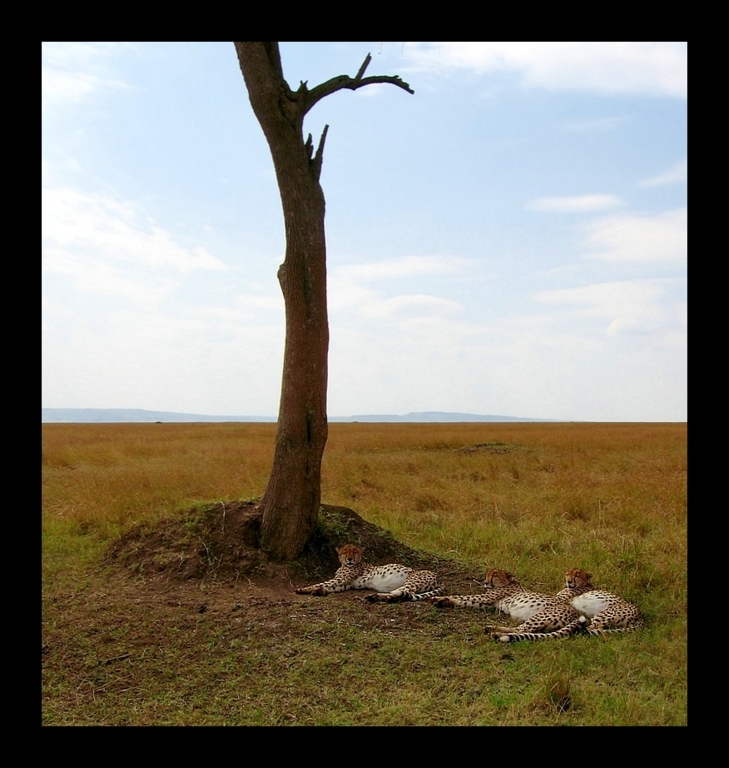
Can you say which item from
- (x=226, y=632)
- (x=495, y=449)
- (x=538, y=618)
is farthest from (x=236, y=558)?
(x=495, y=449)

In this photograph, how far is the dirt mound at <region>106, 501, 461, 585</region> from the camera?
642cm

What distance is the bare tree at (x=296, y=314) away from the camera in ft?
22.0

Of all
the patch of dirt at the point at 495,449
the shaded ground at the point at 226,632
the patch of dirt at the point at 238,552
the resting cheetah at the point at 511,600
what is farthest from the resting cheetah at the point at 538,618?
the patch of dirt at the point at 495,449

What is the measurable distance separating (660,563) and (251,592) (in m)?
3.68

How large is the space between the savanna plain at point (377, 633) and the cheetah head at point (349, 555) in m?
0.33

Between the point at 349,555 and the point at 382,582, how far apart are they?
1.46ft

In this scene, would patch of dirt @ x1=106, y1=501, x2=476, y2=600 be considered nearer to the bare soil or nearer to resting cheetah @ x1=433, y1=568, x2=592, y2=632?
the bare soil

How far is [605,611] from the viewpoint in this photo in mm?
5230

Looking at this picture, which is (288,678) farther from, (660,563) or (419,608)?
(660,563)

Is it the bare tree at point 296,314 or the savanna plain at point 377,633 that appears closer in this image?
the savanna plain at point 377,633

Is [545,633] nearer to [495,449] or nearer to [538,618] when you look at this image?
[538,618]

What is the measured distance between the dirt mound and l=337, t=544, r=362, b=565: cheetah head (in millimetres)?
322

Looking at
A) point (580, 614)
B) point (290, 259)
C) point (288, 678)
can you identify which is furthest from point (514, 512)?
point (288, 678)

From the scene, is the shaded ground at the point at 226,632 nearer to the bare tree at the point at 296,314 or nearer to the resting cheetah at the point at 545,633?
the resting cheetah at the point at 545,633
